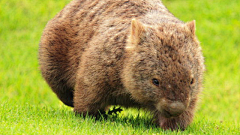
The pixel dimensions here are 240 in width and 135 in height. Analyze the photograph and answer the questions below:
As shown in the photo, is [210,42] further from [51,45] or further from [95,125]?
[95,125]

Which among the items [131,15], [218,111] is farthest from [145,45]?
[218,111]

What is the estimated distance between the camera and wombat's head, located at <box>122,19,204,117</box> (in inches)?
197

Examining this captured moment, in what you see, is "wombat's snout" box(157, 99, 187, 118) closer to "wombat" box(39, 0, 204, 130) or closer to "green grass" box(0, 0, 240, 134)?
"wombat" box(39, 0, 204, 130)

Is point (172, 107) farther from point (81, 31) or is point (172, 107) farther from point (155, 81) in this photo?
point (81, 31)

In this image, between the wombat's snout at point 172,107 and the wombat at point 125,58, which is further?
the wombat at point 125,58

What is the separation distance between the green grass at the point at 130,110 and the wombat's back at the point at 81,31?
594 mm

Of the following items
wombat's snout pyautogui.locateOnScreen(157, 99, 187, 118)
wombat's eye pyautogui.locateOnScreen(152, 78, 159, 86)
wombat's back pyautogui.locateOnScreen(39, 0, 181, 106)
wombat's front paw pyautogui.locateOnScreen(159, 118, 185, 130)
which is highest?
wombat's back pyautogui.locateOnScreen(39, 0, 181, 106)

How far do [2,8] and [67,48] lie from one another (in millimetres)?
8110

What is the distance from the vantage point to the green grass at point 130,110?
21.0 feet

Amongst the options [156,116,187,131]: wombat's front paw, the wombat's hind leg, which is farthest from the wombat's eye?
the wombat's hind leg

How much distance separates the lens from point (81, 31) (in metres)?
6.72

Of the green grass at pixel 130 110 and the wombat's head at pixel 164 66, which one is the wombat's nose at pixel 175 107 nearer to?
the wombat's head at pixel 164 66

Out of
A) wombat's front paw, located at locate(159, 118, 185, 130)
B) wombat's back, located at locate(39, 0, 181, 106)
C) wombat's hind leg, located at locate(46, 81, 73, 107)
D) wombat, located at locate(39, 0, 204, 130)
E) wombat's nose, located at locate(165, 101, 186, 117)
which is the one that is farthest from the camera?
wombat's hind leg, located at locate(46, 81, 73, 107)

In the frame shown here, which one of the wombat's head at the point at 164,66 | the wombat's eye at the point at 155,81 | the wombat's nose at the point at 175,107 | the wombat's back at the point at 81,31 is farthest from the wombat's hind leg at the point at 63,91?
the wombat's nose at the point at 175,107
